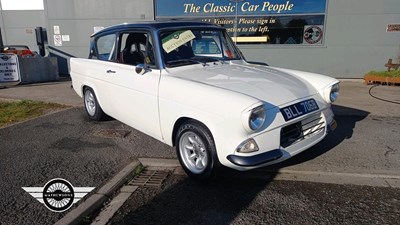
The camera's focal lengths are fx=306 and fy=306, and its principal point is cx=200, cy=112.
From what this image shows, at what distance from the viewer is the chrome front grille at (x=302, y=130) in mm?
3217

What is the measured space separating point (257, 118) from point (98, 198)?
70.1 inches

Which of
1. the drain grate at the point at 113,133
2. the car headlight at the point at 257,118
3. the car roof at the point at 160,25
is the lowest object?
the drain grate at the point at 113,133

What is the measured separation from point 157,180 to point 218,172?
30.0 inches

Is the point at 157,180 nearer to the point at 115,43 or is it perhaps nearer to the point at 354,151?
the point at 115,43

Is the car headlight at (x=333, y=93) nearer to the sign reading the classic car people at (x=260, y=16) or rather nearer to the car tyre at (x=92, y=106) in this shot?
the car tyre at (x=92, y=106)

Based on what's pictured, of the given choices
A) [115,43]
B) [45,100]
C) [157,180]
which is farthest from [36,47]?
[157,180]

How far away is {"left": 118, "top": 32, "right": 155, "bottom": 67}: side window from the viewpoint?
4183mm

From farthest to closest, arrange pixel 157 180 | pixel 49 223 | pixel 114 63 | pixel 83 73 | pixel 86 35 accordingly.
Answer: pixel 86 35
pixel 83 73
pixel 114 63
pixel 157 180
pixel 49 223

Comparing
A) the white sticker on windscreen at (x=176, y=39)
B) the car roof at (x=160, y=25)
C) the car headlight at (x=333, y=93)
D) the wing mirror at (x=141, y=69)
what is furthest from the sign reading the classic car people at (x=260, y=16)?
the wing mirror at (x=141, y=69)

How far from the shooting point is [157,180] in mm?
3551

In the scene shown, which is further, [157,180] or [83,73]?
[83,73]

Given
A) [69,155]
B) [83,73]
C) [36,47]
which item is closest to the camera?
[69,155]

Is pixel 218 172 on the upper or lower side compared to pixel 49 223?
upper

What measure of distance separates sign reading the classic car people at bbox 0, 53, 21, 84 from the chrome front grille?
9983 mm
